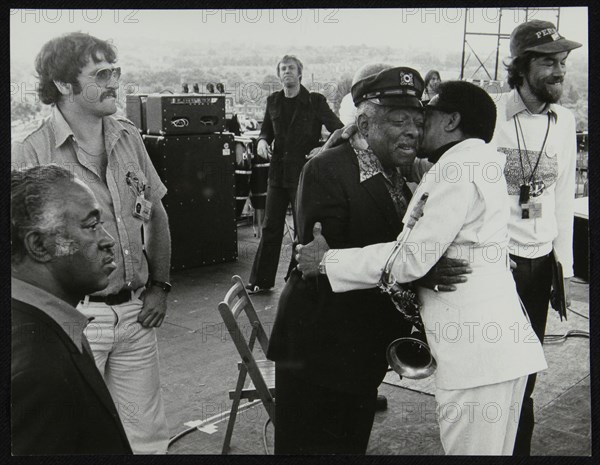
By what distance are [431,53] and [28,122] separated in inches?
60.5

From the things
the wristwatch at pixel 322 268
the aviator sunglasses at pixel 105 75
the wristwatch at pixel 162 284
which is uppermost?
the aviator sunglasses at pixel 105 75

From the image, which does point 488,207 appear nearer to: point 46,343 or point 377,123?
point 377,123

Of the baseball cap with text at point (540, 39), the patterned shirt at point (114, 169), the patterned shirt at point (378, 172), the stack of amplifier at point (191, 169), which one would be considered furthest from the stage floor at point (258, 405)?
the baseball cap with text at point (540, 39)

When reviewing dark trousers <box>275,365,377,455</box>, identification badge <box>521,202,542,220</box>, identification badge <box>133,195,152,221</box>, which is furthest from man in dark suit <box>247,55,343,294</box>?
identification badge <box>521,202,542,220</box>

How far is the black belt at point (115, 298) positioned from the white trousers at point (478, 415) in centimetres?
113

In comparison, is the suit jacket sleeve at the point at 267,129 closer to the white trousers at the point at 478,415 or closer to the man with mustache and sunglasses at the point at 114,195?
the man with mustache and sunglasses at the point at 114,195

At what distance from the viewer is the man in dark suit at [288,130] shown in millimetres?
3451

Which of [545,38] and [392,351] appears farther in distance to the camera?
[545,38]

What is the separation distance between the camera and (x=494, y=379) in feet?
7.18

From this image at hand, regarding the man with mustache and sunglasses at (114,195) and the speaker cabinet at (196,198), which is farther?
the speaker cabinet at (196,198)

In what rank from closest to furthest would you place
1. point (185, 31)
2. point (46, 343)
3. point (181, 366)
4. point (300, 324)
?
1. point (46, 343)
2. point (300, 324)
3. point (185, 31)
4. point (181, 366)

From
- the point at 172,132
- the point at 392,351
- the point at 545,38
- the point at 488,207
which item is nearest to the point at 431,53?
the point at 545,38

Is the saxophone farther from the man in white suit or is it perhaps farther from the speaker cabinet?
the speaker cabinet

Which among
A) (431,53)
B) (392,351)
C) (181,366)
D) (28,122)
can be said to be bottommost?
(181,366)
